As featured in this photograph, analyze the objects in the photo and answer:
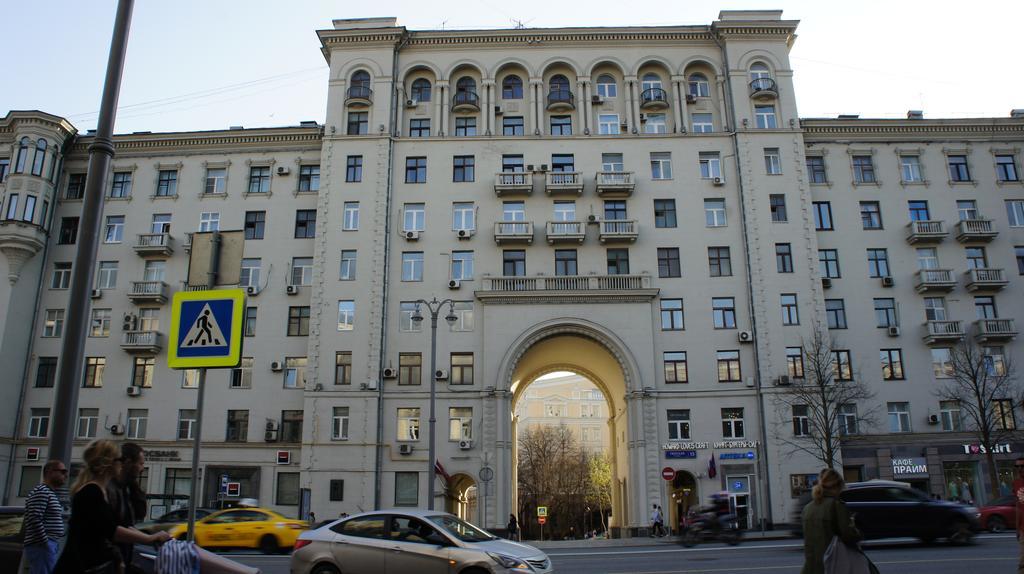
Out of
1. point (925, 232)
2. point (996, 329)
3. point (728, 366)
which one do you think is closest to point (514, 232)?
point (728, 366)

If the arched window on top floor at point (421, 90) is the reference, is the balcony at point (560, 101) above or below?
below

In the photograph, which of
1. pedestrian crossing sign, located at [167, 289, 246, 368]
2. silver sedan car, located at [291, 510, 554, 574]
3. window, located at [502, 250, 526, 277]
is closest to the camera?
pedestrian crossing sign, located at [167, 289, 246, 368]

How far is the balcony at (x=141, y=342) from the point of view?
125 feet

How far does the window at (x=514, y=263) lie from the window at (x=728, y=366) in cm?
1092

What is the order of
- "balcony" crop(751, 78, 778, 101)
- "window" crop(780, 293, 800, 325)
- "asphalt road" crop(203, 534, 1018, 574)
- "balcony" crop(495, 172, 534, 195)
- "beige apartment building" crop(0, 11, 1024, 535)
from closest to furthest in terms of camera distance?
"asphalt road" crop(203, 534, 1018, 574), "beige apartment building" crop(0, 11, 1024, 535), "window" crop(780, 293, 800, 325), "balcony" crop(495, 172, 534, 195), "balcony" crop(751, 78, 778, 101)

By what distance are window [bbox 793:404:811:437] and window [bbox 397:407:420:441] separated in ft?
60.1

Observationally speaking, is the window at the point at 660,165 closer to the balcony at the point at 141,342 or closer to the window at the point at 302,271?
the window at the point at 302,271

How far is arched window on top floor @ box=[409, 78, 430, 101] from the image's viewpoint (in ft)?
137

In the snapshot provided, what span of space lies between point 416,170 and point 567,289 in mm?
10657

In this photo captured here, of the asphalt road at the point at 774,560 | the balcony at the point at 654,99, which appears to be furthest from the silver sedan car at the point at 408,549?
the balcony at the point at 654,99

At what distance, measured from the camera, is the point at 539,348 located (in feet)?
129

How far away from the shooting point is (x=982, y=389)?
35375 mm

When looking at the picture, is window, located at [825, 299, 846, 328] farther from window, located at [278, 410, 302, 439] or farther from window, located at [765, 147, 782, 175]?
window, located at [278, 410, 302, 439]

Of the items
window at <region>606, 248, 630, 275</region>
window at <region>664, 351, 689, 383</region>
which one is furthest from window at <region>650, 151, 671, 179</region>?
window at <region>664, 351, 689, 383</region>
